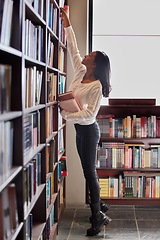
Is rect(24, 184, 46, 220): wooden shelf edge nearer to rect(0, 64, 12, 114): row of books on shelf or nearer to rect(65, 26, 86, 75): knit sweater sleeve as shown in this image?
rect(0, 64, 12, 114): row of books on shelf

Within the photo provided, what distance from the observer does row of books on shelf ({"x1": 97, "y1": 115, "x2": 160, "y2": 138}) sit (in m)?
3.88

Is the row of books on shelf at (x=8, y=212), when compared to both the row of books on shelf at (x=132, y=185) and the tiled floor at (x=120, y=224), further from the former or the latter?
the row of books on shelf at (x=132, y=185)

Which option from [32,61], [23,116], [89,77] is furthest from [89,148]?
[23,116]

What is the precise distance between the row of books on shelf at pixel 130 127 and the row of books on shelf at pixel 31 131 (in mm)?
1747

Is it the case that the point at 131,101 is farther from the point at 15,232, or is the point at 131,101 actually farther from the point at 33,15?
the point at 15,232

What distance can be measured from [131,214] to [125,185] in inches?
13.4

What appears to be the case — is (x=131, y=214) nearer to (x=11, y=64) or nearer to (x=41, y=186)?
(x=41, y=186)

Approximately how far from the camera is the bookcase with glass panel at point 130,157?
3.89 metres

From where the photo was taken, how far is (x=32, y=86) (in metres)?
1.97

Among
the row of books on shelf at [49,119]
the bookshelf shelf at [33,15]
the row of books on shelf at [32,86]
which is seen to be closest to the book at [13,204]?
the row of books on shelf at [32,86]

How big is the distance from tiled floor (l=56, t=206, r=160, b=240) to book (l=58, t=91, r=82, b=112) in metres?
1.19

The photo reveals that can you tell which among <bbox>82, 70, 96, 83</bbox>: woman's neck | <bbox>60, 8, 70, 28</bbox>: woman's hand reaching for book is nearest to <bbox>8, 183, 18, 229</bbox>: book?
<bbox>82, 70, 96, 83</bbox>: woman's neck

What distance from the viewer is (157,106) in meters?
3.86

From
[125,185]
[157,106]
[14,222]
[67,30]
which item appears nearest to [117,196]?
[125,185]
